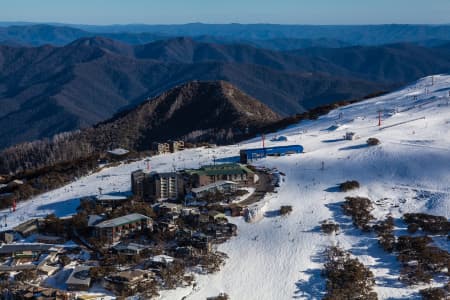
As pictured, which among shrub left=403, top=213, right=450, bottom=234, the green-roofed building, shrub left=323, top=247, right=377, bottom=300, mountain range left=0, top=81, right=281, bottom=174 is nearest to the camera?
shrub left=323, top=247, right=377, bottom=300

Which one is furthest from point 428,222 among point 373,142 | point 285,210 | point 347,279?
point 373,142

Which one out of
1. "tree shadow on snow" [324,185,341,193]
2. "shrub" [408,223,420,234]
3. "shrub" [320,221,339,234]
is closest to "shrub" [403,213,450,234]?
"shrub" [408,223,420,234]

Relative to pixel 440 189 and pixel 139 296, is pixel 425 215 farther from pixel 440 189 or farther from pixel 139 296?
pixel 139 296

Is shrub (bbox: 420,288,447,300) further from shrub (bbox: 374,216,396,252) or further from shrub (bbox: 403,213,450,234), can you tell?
shrub (bbox: 403,213,450,234)

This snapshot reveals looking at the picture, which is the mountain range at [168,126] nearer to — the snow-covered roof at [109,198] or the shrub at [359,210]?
the snow-covered roof at [109,198]

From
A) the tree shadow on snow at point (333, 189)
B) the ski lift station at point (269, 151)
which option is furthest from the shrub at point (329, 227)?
the ski lift station at point (269, 151)
